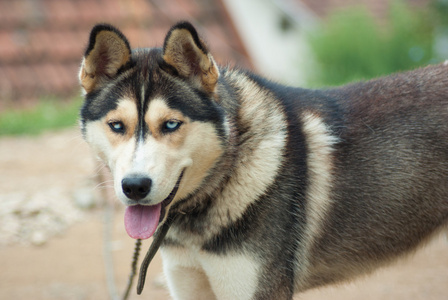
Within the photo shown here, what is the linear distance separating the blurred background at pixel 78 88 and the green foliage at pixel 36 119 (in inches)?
1.1

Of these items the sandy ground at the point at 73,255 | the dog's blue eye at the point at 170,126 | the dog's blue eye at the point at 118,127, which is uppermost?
the dog's blue eye at the point at 170,126

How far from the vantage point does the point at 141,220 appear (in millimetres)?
2426

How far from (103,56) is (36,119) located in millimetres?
6420

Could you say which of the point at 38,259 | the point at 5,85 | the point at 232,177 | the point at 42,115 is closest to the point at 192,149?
the point at 232,177

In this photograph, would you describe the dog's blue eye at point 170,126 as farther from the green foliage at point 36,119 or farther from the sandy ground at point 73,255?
the green foliage at point 36,119

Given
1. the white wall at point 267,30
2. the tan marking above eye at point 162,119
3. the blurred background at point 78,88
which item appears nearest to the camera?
the tan marking above eye at point 162,119

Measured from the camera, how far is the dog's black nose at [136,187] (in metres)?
2.23

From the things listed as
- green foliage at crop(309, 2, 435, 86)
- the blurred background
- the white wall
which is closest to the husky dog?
the blurred background

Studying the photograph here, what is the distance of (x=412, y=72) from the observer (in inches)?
118

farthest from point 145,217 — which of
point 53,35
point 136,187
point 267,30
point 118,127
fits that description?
point 267,30

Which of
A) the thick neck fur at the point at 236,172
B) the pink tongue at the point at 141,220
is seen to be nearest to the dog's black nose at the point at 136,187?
the pink tongue at the point at 141,220

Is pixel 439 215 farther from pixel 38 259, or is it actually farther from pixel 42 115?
pixel 42 115

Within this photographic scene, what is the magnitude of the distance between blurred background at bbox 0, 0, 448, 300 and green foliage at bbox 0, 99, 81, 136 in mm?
28

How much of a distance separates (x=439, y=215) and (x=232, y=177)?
1.10 m
